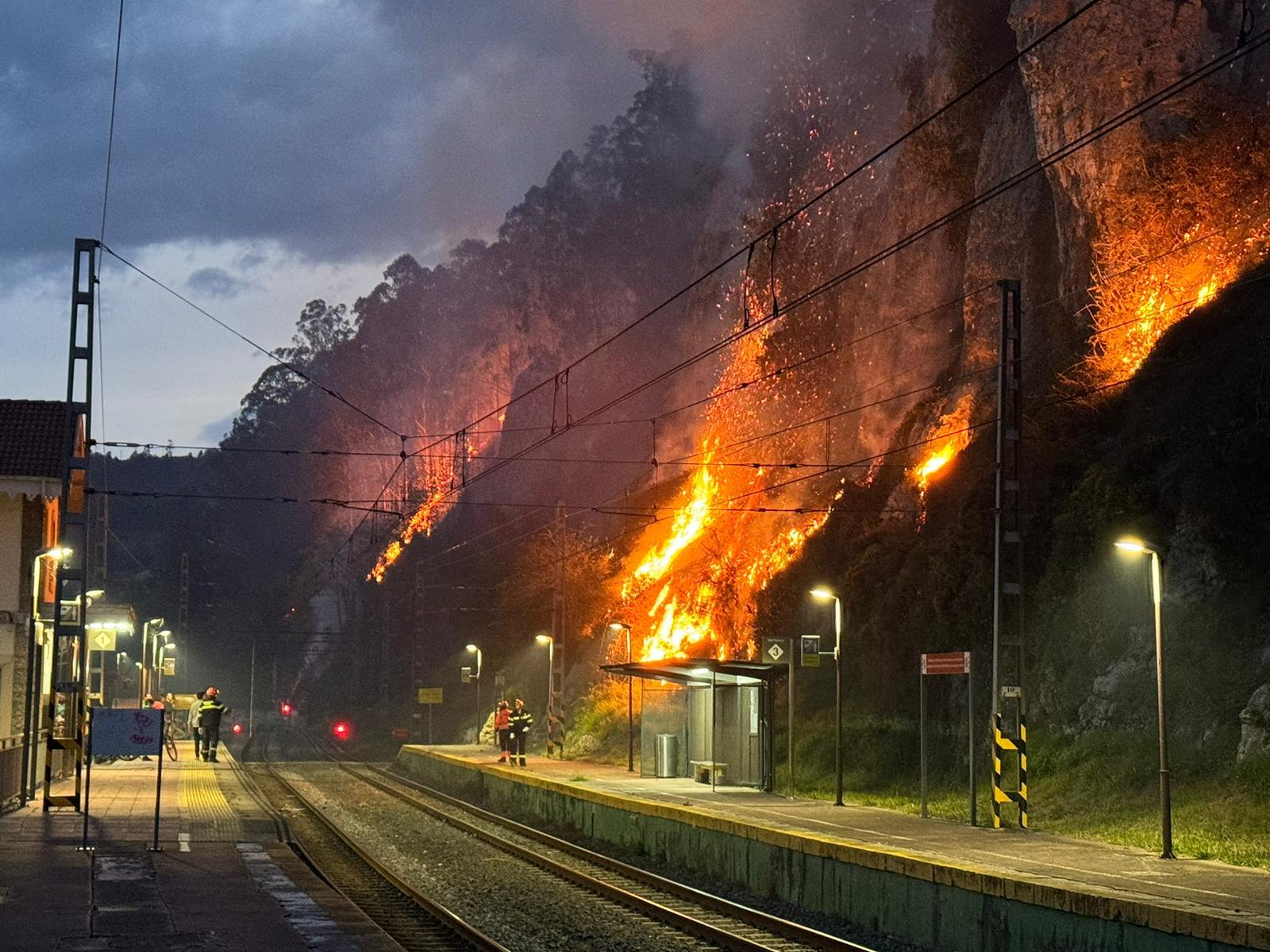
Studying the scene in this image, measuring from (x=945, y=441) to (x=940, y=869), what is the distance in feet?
93.1

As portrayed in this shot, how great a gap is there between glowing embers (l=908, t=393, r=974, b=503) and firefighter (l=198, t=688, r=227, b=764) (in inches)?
782

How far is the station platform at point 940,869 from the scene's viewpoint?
1377 centimetres

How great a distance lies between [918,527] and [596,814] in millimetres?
14083

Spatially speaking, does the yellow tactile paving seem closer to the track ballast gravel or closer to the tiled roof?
the track ballast gravel

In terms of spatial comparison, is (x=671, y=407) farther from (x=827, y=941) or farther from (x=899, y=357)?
(x=827, y=941)

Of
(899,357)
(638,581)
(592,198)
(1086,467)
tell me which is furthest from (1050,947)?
(592,198)

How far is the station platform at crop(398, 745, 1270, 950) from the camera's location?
13773 mm

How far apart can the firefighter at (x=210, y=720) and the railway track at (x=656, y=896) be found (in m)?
11.2

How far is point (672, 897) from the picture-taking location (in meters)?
21.0

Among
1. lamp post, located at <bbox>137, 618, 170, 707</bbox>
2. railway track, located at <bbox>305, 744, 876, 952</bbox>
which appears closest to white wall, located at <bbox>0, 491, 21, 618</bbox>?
railway track, located at <bbox>305, 744, 876, 952</bbox>

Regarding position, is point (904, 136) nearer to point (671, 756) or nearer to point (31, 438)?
point (671, 756)

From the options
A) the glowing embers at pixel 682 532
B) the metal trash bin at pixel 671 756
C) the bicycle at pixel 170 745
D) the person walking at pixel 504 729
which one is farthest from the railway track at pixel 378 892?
the glowing embers at pixel 682 532

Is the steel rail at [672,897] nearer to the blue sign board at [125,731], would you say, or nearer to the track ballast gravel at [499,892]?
the track ballast gravel at [499,892]

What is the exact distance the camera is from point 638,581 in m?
63.8
